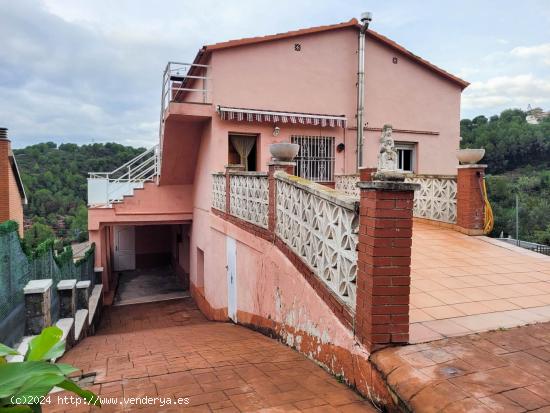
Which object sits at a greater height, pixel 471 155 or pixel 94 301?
pixel 471 155

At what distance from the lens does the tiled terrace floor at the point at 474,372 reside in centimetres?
241

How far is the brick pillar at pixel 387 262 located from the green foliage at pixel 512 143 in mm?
40612

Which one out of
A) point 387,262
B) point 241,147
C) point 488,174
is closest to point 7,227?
point 387,262

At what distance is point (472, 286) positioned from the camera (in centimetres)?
491

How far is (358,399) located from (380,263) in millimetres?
1095

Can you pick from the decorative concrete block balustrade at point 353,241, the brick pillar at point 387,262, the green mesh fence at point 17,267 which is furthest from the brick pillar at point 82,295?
the brick pillar at point 387,262

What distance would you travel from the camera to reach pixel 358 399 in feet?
10.0

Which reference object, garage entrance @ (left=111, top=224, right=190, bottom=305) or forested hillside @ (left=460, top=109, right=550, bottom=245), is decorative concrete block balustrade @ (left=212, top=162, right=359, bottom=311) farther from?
forested hillside @ (left=460, top=109, right=550, bottom=245)

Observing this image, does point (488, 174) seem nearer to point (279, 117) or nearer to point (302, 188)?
point (279, 117)

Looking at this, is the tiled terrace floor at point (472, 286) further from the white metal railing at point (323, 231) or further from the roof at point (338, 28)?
the roof at point (338, 28)

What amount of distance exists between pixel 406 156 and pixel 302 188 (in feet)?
30.2

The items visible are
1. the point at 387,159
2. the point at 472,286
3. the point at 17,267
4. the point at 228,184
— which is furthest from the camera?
the point at 228,184

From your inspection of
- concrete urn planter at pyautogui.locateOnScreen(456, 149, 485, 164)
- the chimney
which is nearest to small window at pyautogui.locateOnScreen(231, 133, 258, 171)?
concrete urn planter at pyautogui.locateOnScreen(456, 149, 485, 164)

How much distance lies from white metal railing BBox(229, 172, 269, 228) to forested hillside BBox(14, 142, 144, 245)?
38228 millimetres
